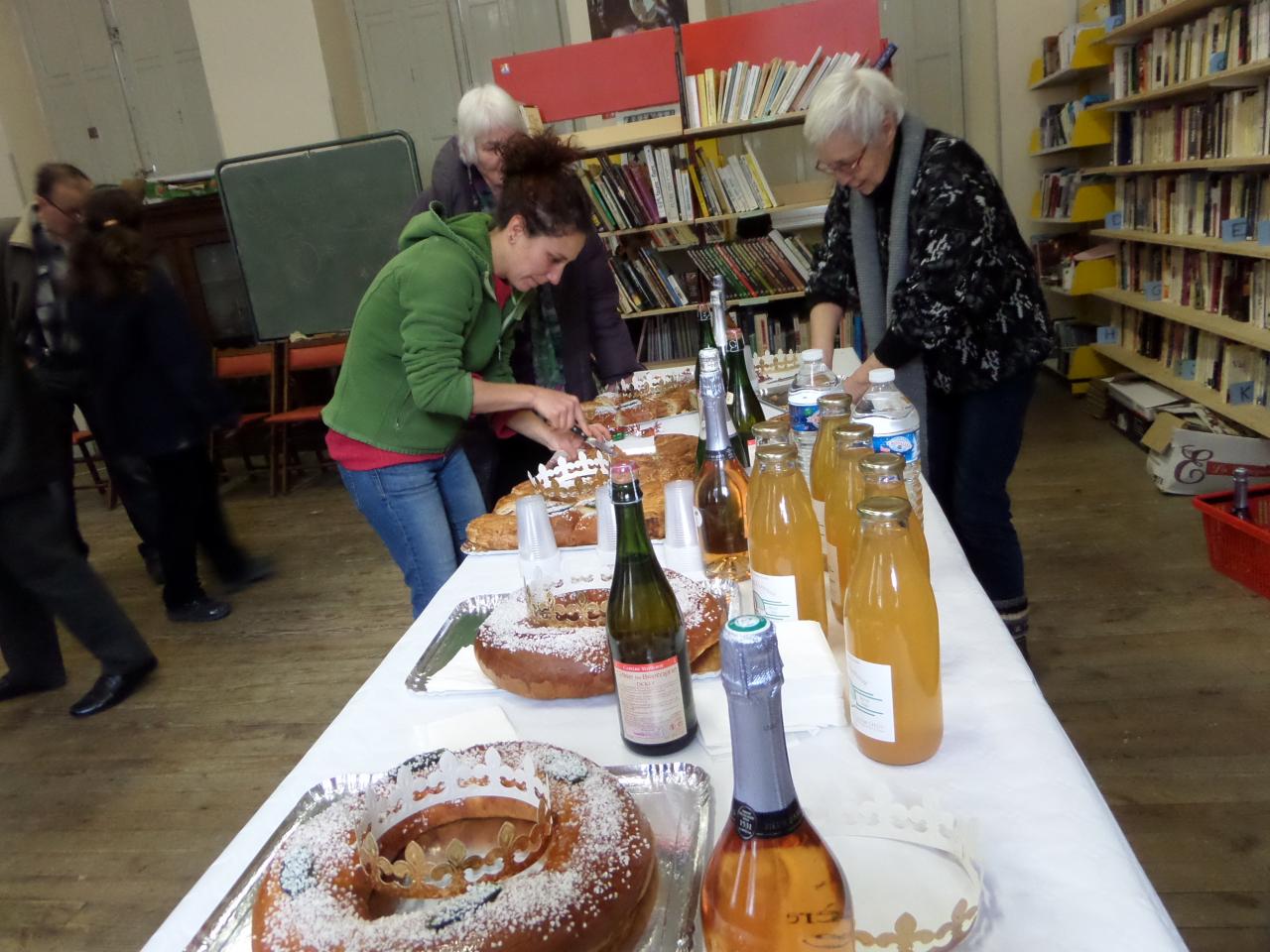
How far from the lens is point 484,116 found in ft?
7.79

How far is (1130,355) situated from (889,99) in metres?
3.10

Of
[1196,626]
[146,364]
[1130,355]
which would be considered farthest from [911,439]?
[1130,355]

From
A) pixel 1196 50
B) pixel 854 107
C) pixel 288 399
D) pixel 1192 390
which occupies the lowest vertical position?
pixel 1192 390

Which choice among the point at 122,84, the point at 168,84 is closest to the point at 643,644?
the point at 168,84

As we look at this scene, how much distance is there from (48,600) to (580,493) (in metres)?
1.97

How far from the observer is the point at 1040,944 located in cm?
60

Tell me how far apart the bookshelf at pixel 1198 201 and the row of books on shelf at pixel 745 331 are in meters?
1.42

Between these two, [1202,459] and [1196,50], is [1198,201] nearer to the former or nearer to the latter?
[1196,50]

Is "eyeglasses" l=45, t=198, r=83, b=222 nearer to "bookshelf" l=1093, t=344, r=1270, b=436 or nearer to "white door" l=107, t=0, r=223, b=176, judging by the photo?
"white door" l=107, t=0, r=223, b=176

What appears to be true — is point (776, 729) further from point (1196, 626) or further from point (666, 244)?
point (666, 244)

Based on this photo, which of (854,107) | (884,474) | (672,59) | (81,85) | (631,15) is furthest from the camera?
(81,85)

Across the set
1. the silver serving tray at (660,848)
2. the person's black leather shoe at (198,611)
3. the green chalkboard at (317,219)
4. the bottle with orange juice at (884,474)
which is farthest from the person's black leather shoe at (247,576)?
the bottle with orange juice at (884,474)

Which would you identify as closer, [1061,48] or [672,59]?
[672,59]

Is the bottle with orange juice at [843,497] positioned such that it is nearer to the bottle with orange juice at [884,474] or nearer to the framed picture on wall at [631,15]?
the bottle with orange juice at [884,474]
